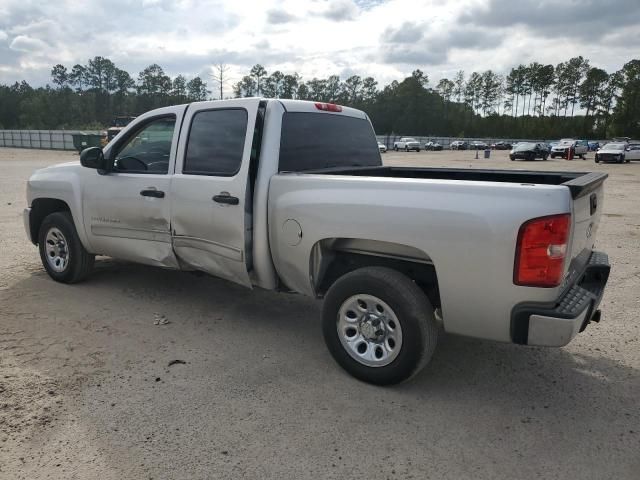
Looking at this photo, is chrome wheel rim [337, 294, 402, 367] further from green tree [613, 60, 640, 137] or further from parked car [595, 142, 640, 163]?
green tree [613, 60, 640, 137]

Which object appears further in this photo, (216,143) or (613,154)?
(613,154)

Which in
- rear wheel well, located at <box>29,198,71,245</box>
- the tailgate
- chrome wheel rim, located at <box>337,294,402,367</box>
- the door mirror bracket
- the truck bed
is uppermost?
the door mirror bracket

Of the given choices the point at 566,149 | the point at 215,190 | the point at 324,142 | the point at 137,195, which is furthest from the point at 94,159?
the point at 566,149

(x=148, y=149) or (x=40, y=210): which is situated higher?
(x=148, y=149)

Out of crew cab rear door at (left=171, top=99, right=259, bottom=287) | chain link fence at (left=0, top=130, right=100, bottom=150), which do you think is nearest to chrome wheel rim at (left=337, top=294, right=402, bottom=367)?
crew cab rear door at (left=171, top=99, right=259, bottom=287)

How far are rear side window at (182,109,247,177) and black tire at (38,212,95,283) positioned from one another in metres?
1.77

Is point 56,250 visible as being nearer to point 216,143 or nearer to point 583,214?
point 216,143

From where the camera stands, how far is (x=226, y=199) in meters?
3.96

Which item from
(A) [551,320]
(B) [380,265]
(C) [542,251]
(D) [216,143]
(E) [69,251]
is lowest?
(E) [69,251]

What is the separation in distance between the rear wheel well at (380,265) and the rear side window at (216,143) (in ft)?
3.55

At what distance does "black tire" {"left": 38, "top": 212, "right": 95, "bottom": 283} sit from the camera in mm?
5297

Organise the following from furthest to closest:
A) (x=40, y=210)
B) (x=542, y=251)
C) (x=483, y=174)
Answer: (x=40, y=210), (x=483, y=174), (x=542, y=251)

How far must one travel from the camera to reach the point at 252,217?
393cm

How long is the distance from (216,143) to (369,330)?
2.02 meters
